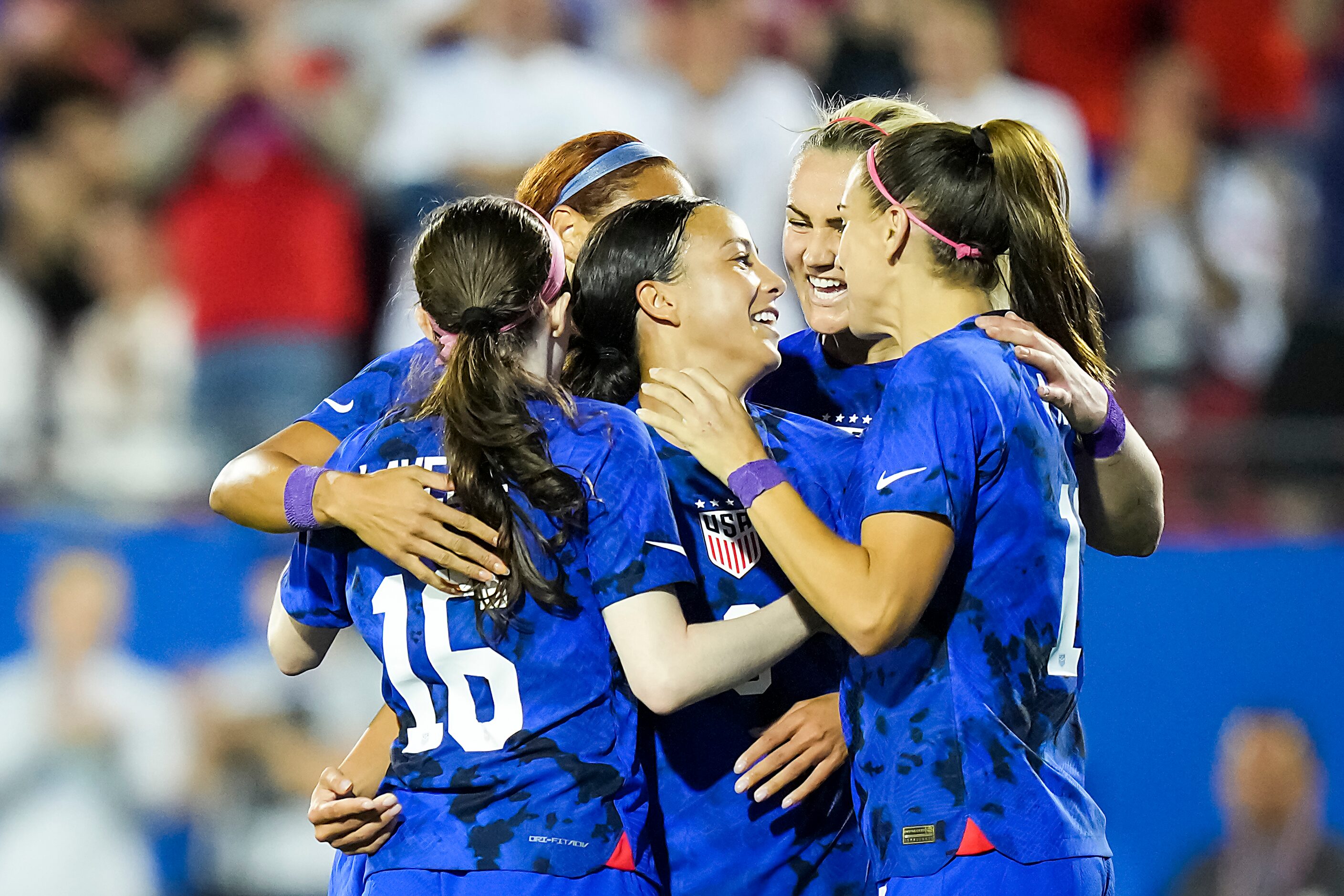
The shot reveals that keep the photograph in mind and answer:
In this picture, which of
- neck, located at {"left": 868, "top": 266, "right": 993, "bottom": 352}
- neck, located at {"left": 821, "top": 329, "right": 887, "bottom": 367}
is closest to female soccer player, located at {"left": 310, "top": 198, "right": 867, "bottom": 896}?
neck, located at {"left": 868, "top": 266, "right": 993, "bottom": 352}

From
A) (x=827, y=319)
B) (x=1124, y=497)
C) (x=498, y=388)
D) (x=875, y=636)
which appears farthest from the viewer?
(x=827, y=319)

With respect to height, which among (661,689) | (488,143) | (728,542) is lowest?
(661,689)

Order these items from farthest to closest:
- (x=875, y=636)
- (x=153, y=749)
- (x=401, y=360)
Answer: (x=153, y=749) < (x=401, y=360) < (x=875, y=636)

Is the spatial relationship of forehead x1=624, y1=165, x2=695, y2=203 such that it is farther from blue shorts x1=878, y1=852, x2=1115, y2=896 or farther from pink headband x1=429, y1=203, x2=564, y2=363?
blue shorts x1=878, y1=852, x2=1115, y2=896

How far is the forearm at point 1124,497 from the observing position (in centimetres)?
279

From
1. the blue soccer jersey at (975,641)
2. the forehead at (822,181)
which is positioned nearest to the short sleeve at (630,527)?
the blue soccer jersey at (975,641)

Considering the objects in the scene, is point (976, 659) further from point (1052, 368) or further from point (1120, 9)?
point (1120, 9)

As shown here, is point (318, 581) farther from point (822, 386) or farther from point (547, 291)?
point (822, 386)

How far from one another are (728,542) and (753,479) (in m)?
0.31

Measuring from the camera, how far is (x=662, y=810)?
2.61 meters

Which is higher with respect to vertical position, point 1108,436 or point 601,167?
point 601,167

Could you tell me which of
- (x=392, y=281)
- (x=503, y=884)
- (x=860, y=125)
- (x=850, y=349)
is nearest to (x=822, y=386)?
(x=850, y=349)

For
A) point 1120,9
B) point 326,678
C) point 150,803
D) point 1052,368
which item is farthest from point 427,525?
point 1120,9

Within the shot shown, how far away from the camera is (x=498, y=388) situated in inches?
91.4
